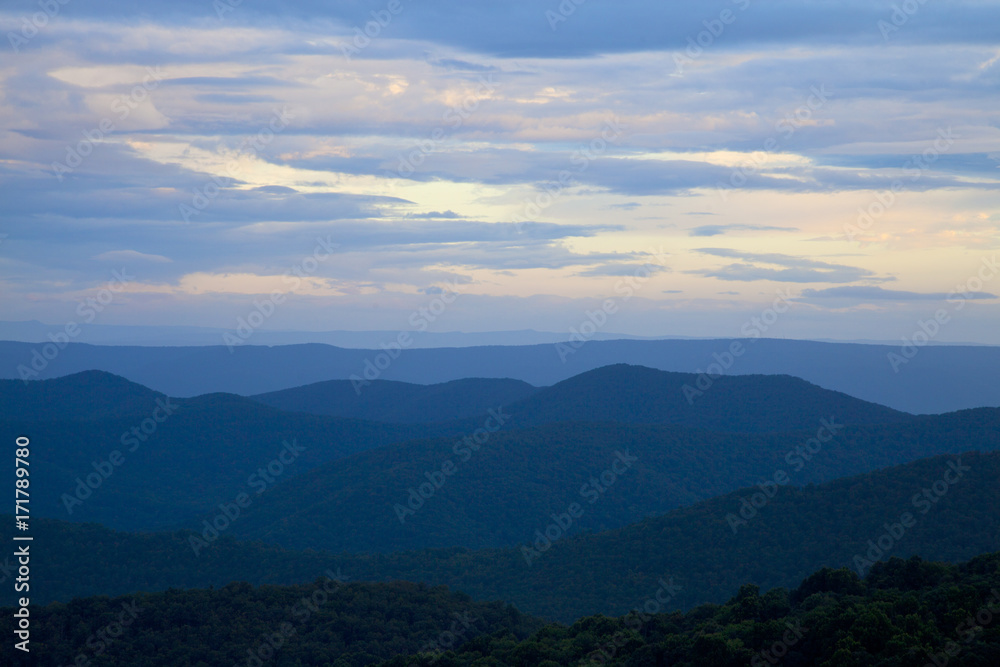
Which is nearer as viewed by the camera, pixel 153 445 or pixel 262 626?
pixel 262 626

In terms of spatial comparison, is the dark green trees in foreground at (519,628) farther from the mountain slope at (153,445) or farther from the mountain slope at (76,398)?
the mountain slope at (76,398)

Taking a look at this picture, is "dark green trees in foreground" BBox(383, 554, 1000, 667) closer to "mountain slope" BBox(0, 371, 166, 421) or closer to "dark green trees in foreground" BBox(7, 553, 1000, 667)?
"dark green trees in foreground" BBox(7, 553, 1000, 667)

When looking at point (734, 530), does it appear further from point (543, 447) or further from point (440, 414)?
point (440, 414)

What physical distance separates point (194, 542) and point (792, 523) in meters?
47.9

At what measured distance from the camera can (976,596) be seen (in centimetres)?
2017

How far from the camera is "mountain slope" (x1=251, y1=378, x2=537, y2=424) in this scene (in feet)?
493

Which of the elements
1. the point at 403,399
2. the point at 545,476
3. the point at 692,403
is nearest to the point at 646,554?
the point at 545,476

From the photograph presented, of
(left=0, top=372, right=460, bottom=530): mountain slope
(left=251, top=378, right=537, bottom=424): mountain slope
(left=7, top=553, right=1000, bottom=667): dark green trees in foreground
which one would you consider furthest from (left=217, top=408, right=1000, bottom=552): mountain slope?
(left=251, top=378, right=537, bottom=424): mountain slope

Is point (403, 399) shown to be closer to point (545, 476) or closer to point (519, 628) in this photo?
point (545, 476)

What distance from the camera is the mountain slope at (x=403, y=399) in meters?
150

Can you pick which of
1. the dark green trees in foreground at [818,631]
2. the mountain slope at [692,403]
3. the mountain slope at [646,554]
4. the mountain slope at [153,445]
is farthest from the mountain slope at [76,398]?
the dark green trees in foreground at [818,631]

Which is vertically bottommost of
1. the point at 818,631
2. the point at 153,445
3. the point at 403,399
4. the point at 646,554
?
the point at 153,445

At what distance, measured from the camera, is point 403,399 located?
541 ft

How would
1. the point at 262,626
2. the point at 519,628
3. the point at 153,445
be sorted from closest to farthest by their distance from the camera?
the point at 262,626 < the point at 519,628 < the point at 153,445
